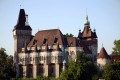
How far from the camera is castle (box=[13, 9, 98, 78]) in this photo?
9494 centimetres

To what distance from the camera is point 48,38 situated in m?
98.1

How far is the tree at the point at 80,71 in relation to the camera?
3232 inches

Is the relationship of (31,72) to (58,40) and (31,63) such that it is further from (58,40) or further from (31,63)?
(58,40)

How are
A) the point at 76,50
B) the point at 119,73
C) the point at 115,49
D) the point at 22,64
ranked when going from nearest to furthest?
the point at 119,73
the point at 76,50
the point at 22,64
the point at 115,49

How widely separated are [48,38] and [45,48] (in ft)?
8.46

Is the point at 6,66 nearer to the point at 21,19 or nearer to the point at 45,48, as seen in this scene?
the point at 45,48

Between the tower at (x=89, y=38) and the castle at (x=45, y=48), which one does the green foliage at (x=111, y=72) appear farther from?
the tower at (x=89, y=38)

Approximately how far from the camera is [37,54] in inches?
3863

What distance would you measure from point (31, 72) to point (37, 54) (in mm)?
4258

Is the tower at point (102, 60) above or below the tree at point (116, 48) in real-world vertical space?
below

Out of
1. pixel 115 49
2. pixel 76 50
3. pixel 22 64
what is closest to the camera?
pixel 76 50

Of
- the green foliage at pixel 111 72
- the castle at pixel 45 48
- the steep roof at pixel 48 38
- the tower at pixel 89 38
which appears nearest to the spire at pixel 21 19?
the castle at pixel 45 48

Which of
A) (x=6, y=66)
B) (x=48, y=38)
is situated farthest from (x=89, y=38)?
(x=6, y=66)

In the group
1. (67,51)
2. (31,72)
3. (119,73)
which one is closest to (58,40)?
(67,51)
